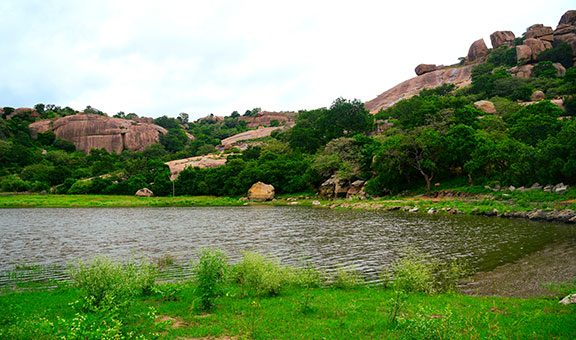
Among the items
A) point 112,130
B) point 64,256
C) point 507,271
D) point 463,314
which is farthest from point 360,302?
point 112,130

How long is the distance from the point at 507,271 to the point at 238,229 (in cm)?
2333

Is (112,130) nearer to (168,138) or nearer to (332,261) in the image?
(168,138)

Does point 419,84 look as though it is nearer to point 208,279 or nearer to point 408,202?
point 408,202

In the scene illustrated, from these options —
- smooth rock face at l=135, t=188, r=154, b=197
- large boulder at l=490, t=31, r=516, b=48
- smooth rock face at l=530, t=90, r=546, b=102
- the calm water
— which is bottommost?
the calm water

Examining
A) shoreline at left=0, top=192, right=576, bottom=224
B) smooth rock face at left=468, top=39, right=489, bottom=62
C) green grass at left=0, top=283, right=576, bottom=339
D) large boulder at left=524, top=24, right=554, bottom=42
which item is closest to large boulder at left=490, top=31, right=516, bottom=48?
smooth rock face at left=468, top=39, right=489, bottom=62

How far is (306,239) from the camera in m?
28.6

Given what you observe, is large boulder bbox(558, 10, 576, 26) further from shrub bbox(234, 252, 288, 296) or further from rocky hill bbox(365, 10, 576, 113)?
shrub bbox(234, 252, 288, 296)

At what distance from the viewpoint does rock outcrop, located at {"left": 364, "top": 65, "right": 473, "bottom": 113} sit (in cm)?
→ 12838

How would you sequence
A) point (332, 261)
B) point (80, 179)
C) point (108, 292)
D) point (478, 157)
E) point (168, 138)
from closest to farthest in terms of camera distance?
1. point (108, 292)
2. point (332, 261)
3. point (478, 157)
4. point (80, 179)
5. point (168, 138)

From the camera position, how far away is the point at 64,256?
23.8 metres

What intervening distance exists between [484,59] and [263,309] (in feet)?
475

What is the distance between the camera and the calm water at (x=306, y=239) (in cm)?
2178

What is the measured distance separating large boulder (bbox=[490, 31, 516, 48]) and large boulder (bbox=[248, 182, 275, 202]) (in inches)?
4302

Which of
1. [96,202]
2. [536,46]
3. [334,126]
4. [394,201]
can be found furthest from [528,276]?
[536,46]
